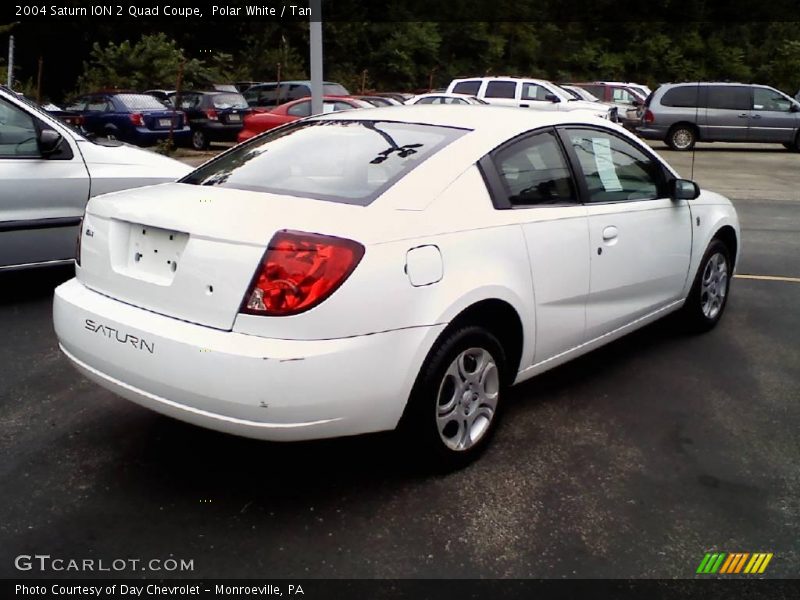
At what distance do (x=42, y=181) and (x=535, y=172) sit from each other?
3655mm

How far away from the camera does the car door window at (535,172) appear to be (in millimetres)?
3596

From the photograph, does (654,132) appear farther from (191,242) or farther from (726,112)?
(191,242)

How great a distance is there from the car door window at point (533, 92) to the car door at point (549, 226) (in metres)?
17.4

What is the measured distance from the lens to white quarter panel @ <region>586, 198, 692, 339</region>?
399 centimetres

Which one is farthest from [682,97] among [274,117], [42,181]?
[42,181]

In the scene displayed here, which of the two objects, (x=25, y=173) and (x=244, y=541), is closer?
(x=244, y=541)

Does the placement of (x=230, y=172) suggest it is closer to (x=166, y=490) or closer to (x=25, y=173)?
(x=166, y=490)

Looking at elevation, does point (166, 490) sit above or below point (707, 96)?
below

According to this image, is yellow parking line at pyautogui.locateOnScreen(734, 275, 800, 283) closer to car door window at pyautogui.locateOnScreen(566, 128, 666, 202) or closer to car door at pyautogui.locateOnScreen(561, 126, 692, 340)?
car door at pyautogui.locateOnScreen(561, 126, 692, 340)

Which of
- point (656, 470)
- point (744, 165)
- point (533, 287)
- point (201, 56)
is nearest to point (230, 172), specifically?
point (533, 287)

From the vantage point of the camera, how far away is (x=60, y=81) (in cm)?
3447

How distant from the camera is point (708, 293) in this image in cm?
524

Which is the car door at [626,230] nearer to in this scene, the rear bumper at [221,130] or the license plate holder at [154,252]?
the license plate holder at [154,252]

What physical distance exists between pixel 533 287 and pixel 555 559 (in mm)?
1209
